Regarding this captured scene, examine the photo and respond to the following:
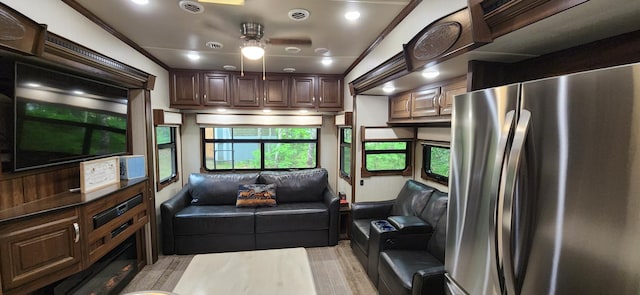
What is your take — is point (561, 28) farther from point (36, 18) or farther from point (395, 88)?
point (36, 18)

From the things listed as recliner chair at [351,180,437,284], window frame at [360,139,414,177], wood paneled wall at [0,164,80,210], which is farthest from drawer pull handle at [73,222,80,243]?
window frame at [360,139,414,177]

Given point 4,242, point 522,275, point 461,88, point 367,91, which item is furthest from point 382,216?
point 4,242

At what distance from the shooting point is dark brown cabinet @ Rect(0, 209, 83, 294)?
59.4 inches

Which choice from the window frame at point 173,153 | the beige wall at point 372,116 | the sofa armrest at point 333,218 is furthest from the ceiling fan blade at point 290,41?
the window frame at point 173,153

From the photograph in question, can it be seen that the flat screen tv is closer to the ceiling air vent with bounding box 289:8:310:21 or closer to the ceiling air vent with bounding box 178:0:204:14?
the ceiling air vent with bounding box 178:0:204:14

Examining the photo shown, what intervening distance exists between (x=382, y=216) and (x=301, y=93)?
7.12ft

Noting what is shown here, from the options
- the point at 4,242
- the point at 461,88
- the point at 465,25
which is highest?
the point at 465,25

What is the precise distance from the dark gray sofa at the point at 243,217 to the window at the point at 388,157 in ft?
2.31

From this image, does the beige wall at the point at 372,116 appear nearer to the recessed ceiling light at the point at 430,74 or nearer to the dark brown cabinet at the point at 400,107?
the dark brown cabinet at the point at 400,107

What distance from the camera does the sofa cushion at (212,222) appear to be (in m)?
3.35

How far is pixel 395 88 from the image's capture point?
297cm

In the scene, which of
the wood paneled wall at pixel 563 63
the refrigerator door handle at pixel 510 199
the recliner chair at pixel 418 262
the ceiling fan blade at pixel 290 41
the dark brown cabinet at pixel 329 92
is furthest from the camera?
the dark brown cabinet at pixel 329 92

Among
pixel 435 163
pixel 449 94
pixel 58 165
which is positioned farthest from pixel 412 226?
pixel 58 165

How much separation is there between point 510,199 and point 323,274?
Answer: 2.48 m
